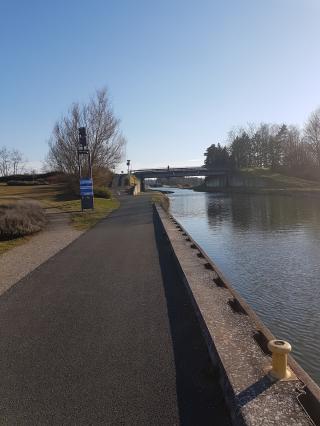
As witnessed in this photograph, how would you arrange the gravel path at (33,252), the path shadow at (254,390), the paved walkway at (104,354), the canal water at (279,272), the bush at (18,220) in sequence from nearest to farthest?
the path shadow at (254,390) < the paved walkway at (104,354) < the canal water at (279,272) < the gravel path at (33,252) < the bush at (18,220)

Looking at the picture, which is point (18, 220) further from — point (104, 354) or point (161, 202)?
point (161, 202)

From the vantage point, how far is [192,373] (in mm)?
4625

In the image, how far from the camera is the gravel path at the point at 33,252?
9992 mm

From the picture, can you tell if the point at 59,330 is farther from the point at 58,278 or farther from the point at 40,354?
the point at 58,278

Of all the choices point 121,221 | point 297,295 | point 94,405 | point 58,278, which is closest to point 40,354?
point 94,405

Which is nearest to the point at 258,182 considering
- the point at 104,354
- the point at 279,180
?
the point at 279,180

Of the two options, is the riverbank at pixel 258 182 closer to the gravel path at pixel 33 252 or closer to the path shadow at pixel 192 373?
the gravel path at pixel 33 252

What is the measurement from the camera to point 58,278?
9570 mm

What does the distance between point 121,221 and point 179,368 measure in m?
18.3

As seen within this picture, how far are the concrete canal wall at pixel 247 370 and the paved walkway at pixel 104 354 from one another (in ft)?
0.59

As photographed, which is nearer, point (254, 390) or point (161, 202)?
point (254, 390)

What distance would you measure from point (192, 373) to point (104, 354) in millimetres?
1113

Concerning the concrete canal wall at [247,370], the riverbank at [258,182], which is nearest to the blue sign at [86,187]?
the concrete canal wall at [247,370]

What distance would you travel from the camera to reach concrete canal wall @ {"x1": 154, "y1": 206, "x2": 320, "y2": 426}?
3.62 meters
